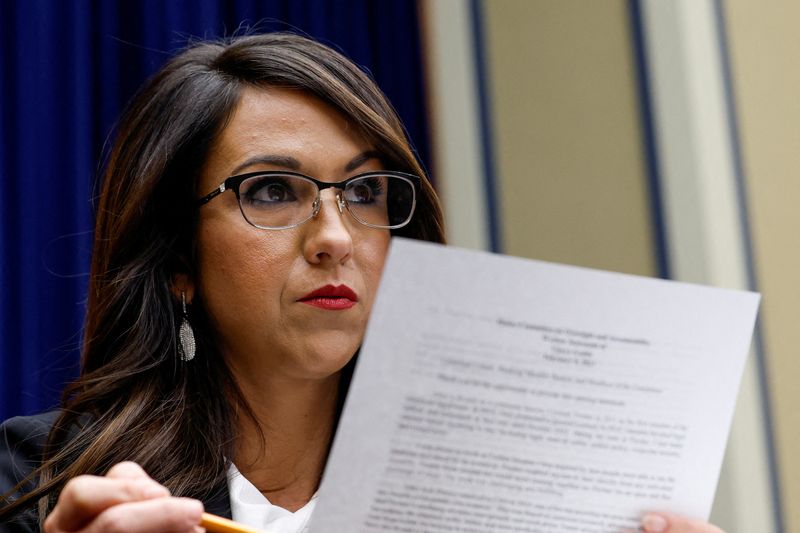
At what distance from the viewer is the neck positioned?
134 centimetres

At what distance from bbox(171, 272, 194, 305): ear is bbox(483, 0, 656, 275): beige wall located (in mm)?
1054

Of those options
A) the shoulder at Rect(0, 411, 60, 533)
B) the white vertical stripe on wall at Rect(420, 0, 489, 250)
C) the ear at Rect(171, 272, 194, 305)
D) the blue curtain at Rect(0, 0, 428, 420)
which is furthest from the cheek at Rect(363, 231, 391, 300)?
the white vertical stripe on wall at Rect(420, 0, 489, 250)

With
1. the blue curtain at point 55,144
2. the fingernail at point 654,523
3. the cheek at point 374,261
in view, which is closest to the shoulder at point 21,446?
the cheek at point 374,261

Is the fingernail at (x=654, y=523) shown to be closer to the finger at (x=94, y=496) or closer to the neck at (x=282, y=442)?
the finger at (x=94, y=496)

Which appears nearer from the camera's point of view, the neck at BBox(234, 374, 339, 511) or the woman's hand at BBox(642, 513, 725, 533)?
the woman's hand at BBox(642, 513, 725, 533)

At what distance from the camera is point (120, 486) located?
2.73ft

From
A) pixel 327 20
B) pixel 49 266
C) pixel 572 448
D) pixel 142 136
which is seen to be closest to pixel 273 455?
pixel 142 136

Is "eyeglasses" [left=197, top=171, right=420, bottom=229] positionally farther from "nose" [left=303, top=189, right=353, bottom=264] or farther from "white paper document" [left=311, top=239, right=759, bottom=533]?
"white paper document" [left=311, top=239, right=759, bottom=533]

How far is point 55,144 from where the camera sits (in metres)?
2.03

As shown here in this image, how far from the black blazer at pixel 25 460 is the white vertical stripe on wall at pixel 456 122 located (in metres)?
1.30

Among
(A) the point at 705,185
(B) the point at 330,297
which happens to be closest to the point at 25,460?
(B) the point at 330,297

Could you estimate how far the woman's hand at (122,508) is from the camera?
0.80m

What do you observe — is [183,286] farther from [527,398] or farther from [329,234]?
[527,398]

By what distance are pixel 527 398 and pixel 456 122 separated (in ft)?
5.72
